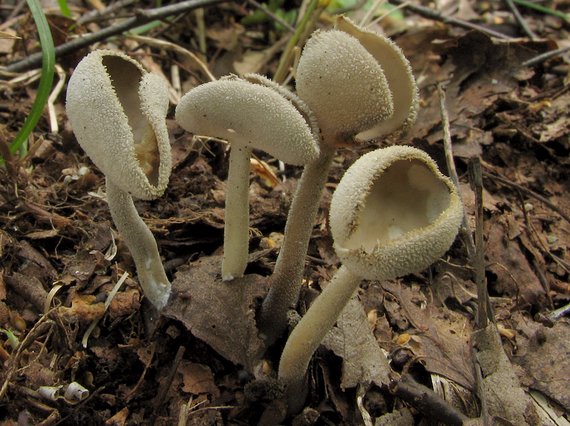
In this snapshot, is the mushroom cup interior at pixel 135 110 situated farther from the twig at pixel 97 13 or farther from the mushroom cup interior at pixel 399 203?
the twig at pixel 97 13

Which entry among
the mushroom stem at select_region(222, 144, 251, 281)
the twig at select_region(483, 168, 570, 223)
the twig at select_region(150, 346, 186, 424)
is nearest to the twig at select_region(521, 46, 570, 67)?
the twig at select_region(483, 168, 570, 223)

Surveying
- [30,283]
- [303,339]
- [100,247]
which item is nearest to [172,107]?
[100,247]

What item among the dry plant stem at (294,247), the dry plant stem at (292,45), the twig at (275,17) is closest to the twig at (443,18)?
the twig at (275,17)

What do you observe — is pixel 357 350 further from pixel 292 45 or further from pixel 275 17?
pixel 275 17

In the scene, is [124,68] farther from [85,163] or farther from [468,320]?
[468,320]

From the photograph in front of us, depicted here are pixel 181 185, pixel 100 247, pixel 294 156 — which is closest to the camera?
pixel 294 156

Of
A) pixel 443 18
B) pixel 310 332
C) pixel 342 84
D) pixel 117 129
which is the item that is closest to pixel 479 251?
pixel 310 332
